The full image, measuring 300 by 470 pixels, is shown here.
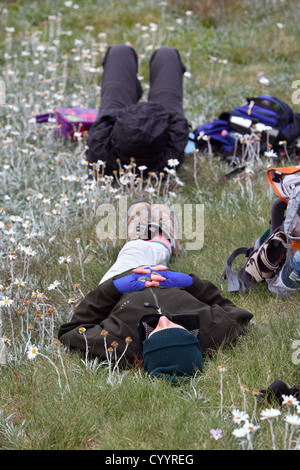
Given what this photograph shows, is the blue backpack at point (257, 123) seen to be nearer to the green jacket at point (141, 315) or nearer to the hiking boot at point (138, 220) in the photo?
the hiking boot at point (138, 220)

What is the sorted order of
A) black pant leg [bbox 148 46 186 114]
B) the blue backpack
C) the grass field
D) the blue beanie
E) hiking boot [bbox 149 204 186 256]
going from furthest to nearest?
black pant leg [bbox 148 46 186 114]
the blue backpack
hiking boot [bbox 149 204 186 256]
the blue beanie
the grass field

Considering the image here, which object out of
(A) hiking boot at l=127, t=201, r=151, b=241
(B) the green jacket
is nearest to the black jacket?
(A) hiking boot at l=127, t=201, r=151, b=241

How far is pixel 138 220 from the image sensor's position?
4.62 meters

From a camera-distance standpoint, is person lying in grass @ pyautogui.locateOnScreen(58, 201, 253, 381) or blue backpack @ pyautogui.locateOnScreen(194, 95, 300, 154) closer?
person lying in grass @ pyautogui.locateOnScreen(58, 201, 253, 381)

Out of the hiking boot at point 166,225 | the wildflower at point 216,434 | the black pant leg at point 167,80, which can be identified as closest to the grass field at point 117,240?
the wildflower at point 216,434

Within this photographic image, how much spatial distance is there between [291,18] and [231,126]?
4.54 m

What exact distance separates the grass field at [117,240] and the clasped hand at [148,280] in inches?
15.8

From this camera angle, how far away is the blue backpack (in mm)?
5777

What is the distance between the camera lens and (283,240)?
143 inches

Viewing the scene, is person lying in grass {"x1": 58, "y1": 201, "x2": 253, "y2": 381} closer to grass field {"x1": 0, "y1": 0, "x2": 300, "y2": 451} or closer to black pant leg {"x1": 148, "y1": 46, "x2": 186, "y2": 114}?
grass field {"x1": 0, "y1": 0, "x2": 300, "y2": 451}

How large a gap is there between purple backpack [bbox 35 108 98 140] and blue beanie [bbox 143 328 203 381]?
366 cm

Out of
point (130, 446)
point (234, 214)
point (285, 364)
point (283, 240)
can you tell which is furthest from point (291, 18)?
point (130, 446)

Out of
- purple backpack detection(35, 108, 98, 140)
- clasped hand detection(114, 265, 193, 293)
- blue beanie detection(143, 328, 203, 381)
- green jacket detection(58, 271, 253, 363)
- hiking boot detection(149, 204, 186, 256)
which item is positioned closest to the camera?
blue beanie detection(143, 328, 203, 381)

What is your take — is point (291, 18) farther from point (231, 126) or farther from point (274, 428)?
point (274, 428)
